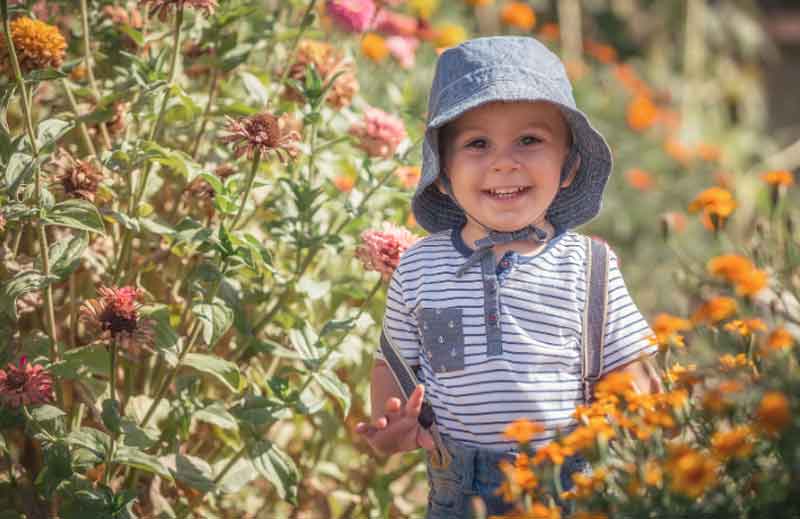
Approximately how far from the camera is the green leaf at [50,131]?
180cm

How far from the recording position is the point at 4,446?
1.81m

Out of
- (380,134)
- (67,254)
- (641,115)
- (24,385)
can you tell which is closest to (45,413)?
(24,385)

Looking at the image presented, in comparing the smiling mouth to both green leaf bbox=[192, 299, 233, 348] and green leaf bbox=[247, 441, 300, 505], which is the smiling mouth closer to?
green leaf bbox=[192, 299, 233, 348]

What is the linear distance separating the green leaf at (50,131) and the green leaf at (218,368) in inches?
18.7

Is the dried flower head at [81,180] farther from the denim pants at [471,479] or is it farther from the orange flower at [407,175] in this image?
the denim pants at [471,479]

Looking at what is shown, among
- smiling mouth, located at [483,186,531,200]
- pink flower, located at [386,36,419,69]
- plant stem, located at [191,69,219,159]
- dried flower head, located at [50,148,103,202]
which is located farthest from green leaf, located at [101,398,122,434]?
pink flower, located at [386,36,419,69]

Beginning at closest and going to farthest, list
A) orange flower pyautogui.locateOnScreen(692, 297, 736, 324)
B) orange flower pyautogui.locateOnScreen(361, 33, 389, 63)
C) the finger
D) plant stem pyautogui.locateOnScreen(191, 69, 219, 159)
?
orange flower pyautogui.locateOnScreen(692, 297, 736, 324)
the finger
plant stem pyautogui.locateOnScreen(191, 69, 219, 159)
orange flower pyautogui.locateOnScreen(361, 33, 389, 63)

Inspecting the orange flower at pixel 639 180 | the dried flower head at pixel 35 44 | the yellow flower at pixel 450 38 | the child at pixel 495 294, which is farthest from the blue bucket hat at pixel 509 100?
the orange flower at pixel 639 180

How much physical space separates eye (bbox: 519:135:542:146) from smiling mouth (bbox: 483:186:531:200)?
0.08 metres

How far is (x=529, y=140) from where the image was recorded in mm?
1732

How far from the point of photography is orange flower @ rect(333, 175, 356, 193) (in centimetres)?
246

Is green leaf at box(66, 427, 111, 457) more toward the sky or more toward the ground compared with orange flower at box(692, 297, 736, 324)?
more toward the ground

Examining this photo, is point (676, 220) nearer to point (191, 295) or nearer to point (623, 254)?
point (623, 254)

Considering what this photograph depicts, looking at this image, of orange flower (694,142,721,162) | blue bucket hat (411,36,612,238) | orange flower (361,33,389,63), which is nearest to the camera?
blue bucket hat (411,36,612,238)
